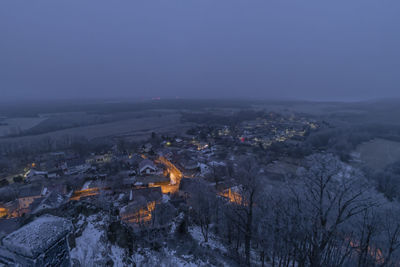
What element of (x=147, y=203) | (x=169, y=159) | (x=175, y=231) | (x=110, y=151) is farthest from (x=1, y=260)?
(x=110, y=151)

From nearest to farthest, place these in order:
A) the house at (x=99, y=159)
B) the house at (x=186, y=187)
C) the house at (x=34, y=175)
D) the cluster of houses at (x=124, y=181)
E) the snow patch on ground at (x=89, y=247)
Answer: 1. the snow patch on ground at (x=89, y=247)
2. the cluster of houses at (x=124, y=181)
3. the house at (x=186, y=187)
4. the house at (x=34, y=175)
5. the house at (x=99, y=159)

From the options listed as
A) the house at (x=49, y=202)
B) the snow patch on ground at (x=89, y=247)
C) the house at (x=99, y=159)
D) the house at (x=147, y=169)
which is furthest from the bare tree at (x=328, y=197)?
the house at (x=99, y=159)

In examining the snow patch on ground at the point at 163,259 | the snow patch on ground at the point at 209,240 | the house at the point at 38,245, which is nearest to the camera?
the house at the point at 38,245

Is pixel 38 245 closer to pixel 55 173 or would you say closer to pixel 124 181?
pixel 124 181

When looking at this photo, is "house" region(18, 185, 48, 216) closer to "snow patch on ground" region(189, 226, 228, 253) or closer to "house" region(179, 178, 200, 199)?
"house" region(179, 178, 200, 199)

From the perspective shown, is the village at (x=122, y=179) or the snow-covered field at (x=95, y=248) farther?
the village at (x=122, y=179)

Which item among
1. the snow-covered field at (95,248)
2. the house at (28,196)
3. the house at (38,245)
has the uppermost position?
the house at (38,245)

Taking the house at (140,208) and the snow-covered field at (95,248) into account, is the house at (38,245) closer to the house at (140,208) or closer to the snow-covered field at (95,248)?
the snow-covered field at (95,248)

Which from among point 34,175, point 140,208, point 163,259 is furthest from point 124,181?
point 163,259

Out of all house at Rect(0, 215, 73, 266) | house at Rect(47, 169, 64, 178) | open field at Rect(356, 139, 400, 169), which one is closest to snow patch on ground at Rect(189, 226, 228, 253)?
house at Rect(0, 215, 73, 266)
